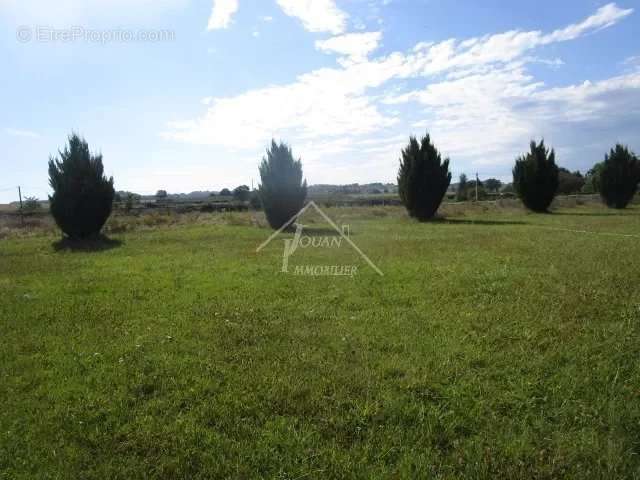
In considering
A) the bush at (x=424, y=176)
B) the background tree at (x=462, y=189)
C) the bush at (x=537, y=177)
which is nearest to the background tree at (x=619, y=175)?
the bush at (x=537, y=177)

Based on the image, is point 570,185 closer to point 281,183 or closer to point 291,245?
point 281,183

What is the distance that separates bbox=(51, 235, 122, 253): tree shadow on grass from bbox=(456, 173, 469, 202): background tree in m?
39.7

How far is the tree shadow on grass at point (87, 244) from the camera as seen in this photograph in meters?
12.8

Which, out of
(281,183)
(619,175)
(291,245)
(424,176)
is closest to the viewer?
(291,245)

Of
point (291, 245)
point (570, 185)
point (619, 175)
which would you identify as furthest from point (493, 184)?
point (291, 245)

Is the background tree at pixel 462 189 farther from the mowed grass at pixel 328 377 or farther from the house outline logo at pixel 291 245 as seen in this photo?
the mowed grass at pixel 328 377

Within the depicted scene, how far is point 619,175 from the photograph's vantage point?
27.6m

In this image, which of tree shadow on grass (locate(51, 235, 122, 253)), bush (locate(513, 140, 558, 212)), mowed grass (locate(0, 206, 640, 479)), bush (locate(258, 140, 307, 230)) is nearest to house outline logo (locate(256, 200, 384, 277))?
bush (locate(258, 140, 307, 230))

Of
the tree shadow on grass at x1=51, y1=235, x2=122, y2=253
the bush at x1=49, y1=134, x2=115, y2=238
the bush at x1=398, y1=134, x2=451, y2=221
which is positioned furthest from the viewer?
the bush at x1=398, y1=134, x2=451, y2=221

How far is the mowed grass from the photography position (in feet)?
8.91

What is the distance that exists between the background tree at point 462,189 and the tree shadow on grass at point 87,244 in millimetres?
39700

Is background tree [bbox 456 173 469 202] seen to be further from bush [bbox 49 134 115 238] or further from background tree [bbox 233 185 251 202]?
bush [bbox 49 134 115 238]

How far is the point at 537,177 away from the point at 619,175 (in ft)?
23.2

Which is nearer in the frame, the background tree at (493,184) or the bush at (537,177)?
the bush at (537,177)
